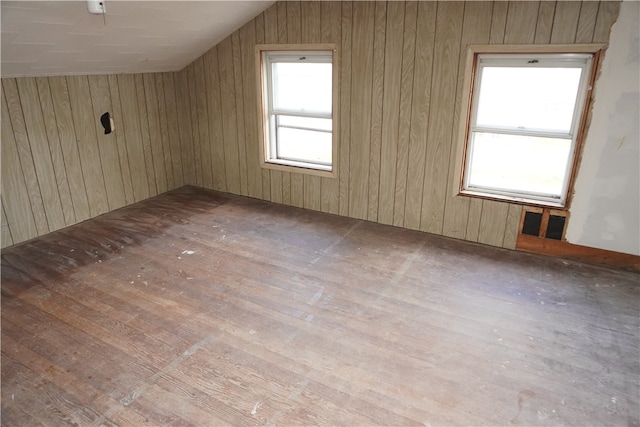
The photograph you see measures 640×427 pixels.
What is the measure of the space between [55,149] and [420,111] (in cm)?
325

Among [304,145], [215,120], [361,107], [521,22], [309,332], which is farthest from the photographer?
[215,120]

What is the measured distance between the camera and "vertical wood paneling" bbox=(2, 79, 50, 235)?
336 cm

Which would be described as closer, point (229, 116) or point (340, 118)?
point (340, 118)

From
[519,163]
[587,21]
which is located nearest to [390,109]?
[519,163]

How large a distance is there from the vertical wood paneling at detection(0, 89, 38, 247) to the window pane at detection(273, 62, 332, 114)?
2318 millimetres

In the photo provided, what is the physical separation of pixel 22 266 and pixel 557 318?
3857mm

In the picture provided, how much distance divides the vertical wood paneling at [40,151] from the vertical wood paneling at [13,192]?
0.44 ft

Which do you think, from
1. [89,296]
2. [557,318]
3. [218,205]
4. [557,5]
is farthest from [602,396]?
[218,205]

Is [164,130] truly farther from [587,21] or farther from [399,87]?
[587,21]

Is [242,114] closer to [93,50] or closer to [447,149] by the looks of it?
[93,50]

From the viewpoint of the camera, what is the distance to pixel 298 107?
167 inches

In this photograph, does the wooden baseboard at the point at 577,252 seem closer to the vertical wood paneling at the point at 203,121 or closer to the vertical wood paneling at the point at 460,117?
the vertical wood paneling at the point at 460,117

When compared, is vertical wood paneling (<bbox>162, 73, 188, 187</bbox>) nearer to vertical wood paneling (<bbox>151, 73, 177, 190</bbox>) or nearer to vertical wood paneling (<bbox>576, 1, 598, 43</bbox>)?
vertical wood paneling (<bbox>151, 73, 177, 190</bbox>)

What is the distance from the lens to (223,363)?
2.27 meters
